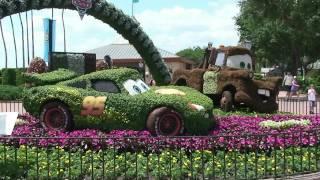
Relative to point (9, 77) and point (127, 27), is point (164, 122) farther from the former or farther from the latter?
point (9, 77)

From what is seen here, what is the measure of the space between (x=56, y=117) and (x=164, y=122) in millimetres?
2222

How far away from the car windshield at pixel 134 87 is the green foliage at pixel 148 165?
244 centimetres

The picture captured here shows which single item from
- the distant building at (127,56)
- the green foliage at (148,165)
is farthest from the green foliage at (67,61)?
the distant building at (127,56)

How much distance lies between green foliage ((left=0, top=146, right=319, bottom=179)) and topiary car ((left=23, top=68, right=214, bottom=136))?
5.63ft

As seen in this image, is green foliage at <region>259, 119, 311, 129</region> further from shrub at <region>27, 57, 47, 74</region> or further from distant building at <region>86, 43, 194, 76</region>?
distant building at <region>86, 43, 194, 76</region>

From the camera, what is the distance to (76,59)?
21.5 meters

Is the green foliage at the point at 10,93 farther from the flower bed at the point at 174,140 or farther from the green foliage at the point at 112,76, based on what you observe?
the flower bed at the point at 174,140

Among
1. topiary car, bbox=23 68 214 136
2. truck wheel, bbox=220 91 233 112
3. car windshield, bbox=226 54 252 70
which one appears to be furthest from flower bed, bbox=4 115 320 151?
car windshield, bbox=226 54 252 70

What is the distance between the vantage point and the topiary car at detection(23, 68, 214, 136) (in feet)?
37.8

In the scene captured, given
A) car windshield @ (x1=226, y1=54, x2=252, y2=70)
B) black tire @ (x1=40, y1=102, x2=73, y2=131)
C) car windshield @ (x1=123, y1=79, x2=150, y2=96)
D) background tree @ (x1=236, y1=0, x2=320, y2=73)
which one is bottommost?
black tire @ (x1=40, y1=102, x2=73, y2=131)

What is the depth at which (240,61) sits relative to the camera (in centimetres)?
2061

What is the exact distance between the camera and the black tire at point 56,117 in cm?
1176

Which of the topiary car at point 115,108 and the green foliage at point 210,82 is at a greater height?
the green foliage at point 210,82

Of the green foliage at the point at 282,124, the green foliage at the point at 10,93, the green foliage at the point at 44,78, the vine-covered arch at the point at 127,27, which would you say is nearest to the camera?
the green foliage at the point at 44,78
